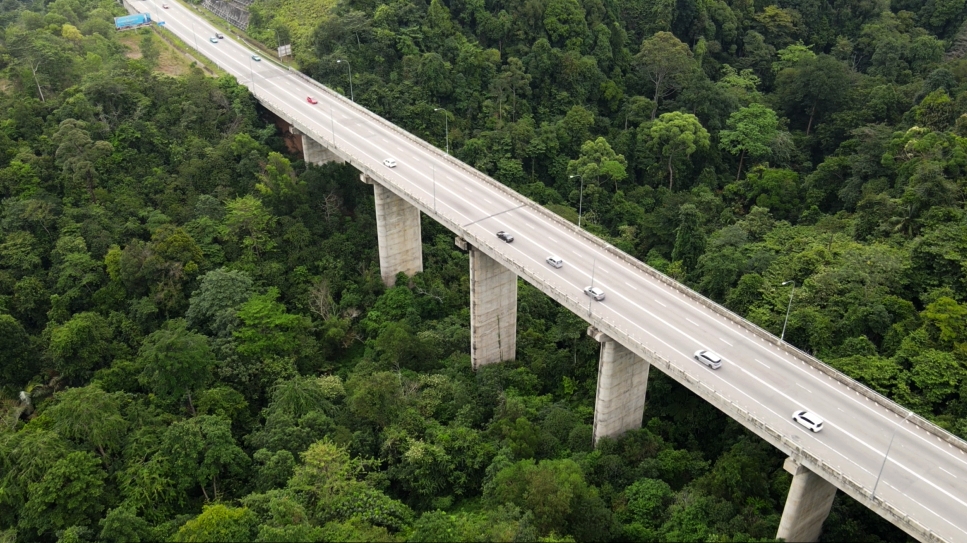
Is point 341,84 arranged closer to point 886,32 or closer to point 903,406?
point 903,406

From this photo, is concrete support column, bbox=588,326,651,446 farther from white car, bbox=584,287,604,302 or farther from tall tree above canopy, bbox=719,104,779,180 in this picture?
tall tree above canopy, bbox=719,104,779,180

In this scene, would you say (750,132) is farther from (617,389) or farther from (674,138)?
(617,389)

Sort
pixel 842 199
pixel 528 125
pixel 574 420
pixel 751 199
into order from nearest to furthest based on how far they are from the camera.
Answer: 1. pixel 574 420
2. pixel 842 199
3. pixel 751 199
4. pixel 528 125

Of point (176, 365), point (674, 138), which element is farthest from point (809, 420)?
point (674, 138)

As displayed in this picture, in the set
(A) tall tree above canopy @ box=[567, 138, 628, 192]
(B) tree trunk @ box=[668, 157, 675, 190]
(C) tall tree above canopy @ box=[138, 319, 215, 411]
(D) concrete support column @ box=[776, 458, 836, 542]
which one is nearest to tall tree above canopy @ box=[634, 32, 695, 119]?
(B) tree trunk @ box=[668, 157, 675, 190]

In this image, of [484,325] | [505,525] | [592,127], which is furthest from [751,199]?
[505,525]

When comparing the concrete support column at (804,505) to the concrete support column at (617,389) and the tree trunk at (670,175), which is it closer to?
the concrete support column at (617,389)
